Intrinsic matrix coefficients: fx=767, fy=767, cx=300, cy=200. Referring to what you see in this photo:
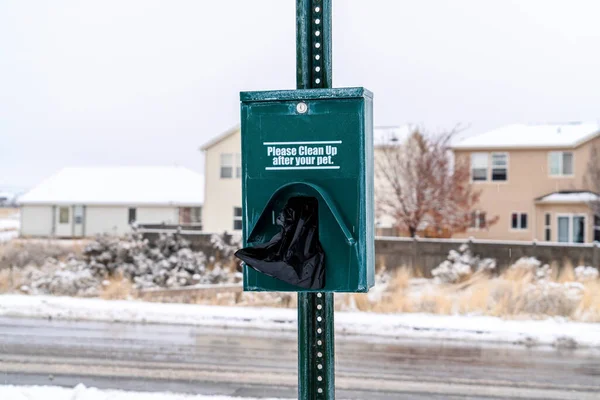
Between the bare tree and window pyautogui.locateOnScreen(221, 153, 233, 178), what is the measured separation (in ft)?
20.7

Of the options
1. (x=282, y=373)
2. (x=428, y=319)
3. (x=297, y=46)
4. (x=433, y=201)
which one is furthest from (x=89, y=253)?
(x=297, y=46)

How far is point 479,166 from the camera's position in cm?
3303

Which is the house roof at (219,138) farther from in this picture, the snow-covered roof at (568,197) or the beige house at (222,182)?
the snow-covered roof at (568,197)

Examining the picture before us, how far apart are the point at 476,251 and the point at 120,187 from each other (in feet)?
102

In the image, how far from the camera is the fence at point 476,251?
17672 mm

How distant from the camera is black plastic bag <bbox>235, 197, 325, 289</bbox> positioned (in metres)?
2.96

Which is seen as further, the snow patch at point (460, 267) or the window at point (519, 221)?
the window at point (519, 221)

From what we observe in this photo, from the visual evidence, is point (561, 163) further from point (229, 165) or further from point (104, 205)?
point (104, 205)

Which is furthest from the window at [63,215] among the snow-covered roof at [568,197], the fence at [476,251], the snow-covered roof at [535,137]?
the snow-covered roof at [568,197]

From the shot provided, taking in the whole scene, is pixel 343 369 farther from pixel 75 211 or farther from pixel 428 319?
pixel 75 211

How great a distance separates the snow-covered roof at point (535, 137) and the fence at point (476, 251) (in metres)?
14.2

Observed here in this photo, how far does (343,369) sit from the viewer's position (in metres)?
10.0

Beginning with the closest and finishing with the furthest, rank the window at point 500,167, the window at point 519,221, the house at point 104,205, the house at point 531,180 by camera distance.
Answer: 1. the house at point 531,180
2. the window at point 519,221
3. the window at point 500,167
4. the house at point 104,205

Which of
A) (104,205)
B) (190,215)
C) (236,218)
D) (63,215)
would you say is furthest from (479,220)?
(63,215)
